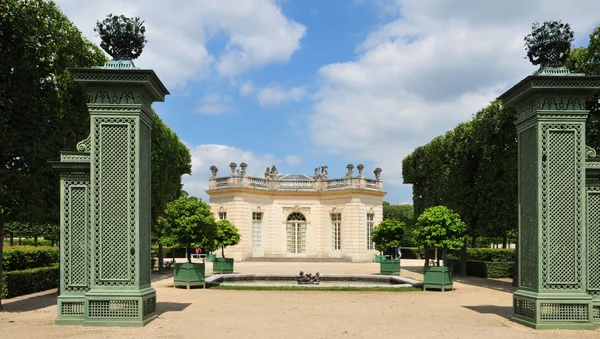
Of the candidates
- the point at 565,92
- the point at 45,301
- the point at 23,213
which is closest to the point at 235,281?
the point at 45,301

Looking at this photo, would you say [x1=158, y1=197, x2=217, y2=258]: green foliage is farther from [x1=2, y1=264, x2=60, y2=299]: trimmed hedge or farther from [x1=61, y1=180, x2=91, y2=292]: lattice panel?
[x1=61, y1=180, x2=91, y2=292]: lattice panel

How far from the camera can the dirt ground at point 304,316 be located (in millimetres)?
8688

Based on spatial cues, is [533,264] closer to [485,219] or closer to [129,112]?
[129,112]

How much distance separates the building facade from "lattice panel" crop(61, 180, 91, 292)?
2245 cm

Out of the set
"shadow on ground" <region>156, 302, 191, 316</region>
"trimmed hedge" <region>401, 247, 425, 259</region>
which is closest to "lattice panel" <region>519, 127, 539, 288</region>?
"shadow on ground" <region>156, 302, 191, 316</region>

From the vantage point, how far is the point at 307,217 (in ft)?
113

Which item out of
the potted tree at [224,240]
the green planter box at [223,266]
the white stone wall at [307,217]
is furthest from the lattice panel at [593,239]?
the white stone wall at [307,217]

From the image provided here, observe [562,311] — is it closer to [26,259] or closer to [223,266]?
[223,266]

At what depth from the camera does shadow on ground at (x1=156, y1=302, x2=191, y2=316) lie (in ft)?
36.9

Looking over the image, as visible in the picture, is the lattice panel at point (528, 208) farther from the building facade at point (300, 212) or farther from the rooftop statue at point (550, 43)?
the building facade at point (300, 212)

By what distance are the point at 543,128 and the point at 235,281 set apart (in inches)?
519

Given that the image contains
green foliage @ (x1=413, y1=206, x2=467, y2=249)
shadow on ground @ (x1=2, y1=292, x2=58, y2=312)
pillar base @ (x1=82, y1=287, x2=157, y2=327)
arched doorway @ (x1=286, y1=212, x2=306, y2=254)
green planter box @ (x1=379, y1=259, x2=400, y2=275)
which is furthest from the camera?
arched doorway @ (x1=286, y1=212, x2=306, y2=254)

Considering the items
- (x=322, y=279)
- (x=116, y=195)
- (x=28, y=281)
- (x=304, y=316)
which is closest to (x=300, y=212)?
(x=322, y=279)

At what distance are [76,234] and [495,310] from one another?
903cm
